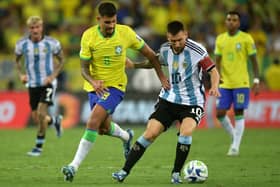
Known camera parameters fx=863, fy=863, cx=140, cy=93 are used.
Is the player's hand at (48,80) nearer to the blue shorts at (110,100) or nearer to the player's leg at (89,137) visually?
the blue shorts at (110,100)

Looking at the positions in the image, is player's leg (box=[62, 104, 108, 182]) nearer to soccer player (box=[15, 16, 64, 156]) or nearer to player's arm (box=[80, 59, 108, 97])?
player's arm (box=[80, 59, 108, 97])

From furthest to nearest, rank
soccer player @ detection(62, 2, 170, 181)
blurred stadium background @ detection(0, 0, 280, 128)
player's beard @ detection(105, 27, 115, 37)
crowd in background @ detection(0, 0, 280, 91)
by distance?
crowd in background @ detection(0, 0, 280, 91), blurred stadium background @ detection(0, 0, 280, 128), player's beard @ detection(105, 27, 115, 37), soccer player @ detection(62, 2, 170, 181)

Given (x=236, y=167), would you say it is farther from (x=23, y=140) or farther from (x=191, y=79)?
(x=23, y=140)

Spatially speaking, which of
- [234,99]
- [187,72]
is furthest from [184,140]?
[234,99]

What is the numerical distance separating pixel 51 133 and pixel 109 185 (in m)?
11.7

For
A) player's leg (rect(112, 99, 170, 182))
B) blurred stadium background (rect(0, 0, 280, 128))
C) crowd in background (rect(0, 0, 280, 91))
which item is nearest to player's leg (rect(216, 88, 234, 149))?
player's leg (rect(112, 99, 170, 182))

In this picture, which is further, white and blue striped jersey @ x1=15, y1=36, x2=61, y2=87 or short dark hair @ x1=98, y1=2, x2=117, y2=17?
white and blue striped jersey @ x1=15, y1=36, x2=61, y2=87

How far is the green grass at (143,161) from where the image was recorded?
38.0 ft

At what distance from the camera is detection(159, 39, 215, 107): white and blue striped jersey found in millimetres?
11586

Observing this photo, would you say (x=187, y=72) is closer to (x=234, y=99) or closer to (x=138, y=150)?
(x=138, y=150)

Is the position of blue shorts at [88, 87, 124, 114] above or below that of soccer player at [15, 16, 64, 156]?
below

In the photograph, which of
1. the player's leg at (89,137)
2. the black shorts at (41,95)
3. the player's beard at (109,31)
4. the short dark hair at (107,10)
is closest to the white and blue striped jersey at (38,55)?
the black shorts at (41,95)

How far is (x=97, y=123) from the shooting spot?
11719 millimetres

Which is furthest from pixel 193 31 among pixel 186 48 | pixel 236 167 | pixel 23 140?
pixel 186 48
